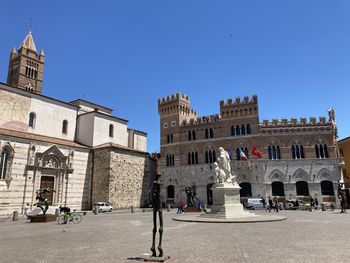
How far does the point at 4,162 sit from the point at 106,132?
→ 14039mm

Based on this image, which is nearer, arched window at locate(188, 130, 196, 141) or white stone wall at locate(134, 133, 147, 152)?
arched window at locate(188, 130, 196, 141)

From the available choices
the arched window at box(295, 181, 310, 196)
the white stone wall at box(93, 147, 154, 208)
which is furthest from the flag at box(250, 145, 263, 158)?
the white stone wall at box(93, 147, 154, 208)

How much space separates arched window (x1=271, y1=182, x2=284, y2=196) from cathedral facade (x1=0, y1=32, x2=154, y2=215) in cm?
1769

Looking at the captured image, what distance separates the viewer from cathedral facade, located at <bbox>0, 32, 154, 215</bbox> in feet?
88.2

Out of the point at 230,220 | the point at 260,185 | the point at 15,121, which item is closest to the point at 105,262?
the point at 230,220

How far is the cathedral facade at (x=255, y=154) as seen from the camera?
37.6 m

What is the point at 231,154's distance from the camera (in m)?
40.7

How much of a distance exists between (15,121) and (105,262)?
28.6 metres

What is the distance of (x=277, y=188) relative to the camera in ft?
127

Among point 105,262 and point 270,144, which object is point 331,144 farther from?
point 105,262

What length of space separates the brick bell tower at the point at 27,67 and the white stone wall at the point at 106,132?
2953 centimetres

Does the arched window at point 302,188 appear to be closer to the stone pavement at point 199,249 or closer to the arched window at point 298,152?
the arched window at point 298,152

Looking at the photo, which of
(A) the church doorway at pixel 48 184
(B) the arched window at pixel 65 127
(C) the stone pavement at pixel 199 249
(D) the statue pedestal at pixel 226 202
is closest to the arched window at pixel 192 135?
(B) the arched window at pixel 65 127

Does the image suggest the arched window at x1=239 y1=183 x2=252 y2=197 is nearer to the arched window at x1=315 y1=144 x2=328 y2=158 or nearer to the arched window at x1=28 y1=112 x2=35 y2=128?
the arched window at x1=315 y1=144 x2=328 y2=158
